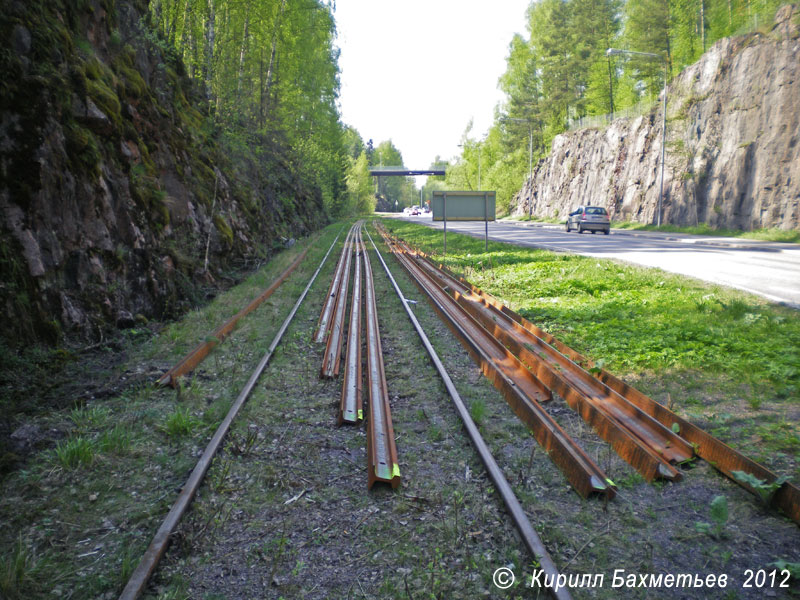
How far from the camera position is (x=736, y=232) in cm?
2717

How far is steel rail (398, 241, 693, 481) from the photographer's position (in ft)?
13.4

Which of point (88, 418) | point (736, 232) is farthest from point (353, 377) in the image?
point (736, 232)

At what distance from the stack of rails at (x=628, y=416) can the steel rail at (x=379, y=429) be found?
1.92 metres

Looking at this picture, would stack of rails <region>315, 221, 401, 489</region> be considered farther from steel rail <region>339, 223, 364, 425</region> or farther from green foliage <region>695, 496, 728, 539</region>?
green foliage <region>695, 496, 728, 539</region>

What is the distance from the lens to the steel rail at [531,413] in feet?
12.3

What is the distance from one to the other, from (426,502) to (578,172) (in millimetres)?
52736

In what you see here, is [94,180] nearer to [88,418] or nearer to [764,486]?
[88,418]

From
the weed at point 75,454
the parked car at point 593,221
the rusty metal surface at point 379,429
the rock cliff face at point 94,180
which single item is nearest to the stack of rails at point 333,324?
the rusty metal surface at point 379,429

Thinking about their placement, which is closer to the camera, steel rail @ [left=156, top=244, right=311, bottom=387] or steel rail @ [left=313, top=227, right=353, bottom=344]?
steel rail @ [left=156, top=244, right=311, bottom=387]

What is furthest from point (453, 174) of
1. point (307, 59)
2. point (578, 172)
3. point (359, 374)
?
point (359, 374)

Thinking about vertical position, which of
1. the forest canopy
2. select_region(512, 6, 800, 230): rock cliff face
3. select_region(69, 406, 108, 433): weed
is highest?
the forest canopy

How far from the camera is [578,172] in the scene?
5128cm

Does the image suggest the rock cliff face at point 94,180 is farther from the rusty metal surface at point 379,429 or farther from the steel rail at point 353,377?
the rusty metal surface at point 379,429

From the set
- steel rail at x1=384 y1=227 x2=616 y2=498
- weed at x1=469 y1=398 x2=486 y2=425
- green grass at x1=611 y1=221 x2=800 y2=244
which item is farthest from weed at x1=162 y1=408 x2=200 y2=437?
green grass at x1=611 y1=221 x2=800 y2=244
